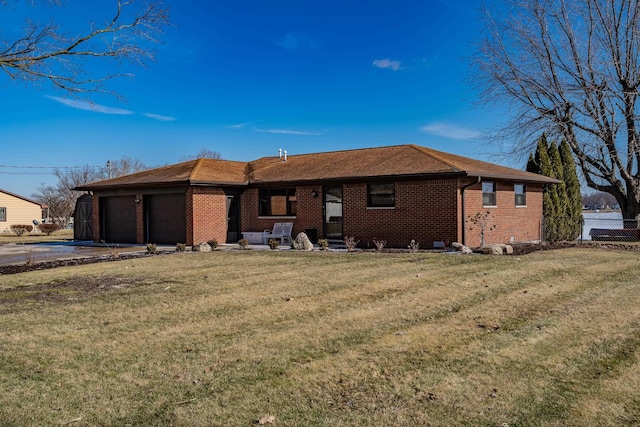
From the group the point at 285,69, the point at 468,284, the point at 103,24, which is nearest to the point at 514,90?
the point at 285,69

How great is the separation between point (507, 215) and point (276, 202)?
9.44m

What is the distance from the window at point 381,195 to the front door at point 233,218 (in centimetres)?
621

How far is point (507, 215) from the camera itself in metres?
18.7

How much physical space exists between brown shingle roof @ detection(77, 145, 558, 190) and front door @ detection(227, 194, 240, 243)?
93 centimetres

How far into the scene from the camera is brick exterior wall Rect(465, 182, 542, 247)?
55.2ft

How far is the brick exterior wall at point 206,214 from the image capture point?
18.9m

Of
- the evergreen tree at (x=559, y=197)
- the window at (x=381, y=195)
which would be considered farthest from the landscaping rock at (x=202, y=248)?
the evergreen tree at (x=559, y=197)

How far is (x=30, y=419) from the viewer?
357 cm

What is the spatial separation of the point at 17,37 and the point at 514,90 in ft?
76.9

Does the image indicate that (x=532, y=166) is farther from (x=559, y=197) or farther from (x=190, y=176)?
(x=190, y=176)

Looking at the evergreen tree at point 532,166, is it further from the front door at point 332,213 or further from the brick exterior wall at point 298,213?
the brick exterior wall at point 298,213

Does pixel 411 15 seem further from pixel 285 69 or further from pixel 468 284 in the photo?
pixel 468 284

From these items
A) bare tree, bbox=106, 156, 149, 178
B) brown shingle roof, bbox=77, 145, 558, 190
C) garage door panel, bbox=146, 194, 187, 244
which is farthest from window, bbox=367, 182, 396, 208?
bare tree, bbox=106, 156, 149, 178

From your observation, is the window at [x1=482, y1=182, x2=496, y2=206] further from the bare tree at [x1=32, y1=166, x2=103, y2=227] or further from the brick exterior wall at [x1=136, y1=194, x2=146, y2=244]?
the bare tree at [x1=32, y1=166, x2=103, y2=227]
